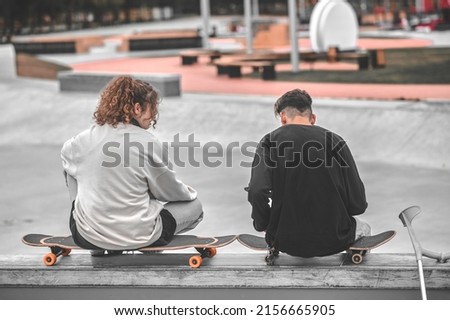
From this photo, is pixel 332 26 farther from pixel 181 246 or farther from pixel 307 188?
pixel 307 188

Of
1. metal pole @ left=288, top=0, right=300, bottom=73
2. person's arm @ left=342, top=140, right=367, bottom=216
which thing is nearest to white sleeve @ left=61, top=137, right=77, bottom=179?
person's arm @ left=342, top=140, right=367, bottom=216

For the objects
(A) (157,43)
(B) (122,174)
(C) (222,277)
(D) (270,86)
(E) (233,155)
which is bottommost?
(E) (233,155)

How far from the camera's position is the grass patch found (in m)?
18.1

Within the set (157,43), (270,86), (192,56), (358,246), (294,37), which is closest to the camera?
(358,246)

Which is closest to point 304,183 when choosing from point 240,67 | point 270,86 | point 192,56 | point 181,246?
point 181,246

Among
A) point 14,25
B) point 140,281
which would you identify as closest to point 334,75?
point 140,281

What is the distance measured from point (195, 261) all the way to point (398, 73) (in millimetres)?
15878

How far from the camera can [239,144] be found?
12680mm

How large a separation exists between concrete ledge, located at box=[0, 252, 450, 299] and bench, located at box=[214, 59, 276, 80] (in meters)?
14.9

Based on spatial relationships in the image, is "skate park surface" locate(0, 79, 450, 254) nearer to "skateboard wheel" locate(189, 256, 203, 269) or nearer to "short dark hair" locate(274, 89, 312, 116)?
"skateboard wheel" locate(189, 256, 203, 269)

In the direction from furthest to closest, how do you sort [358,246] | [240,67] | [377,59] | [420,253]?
1. [377,59]
2. [240,67]
3. [358,246]
4. [420,253]

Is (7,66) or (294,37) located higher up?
(294,37)

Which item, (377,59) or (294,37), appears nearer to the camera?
(294,37)

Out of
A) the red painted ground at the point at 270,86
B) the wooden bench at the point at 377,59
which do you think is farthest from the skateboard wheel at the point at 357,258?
the wooden bench at the point at 377,59
